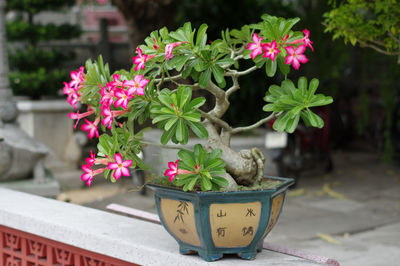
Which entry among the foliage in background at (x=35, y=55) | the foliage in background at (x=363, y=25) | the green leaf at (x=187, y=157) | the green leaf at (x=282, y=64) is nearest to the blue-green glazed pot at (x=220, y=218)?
the green leaf at (x=187, y=157)

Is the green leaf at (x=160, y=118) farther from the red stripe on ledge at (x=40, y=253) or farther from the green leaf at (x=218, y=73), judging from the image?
the red stripe on ledge at (x=40, y=253)

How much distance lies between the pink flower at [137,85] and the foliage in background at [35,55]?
5617 millimetres

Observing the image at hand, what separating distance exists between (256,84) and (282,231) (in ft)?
12.3

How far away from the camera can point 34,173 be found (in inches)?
174

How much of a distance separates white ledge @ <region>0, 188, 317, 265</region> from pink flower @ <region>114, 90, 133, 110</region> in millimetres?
565

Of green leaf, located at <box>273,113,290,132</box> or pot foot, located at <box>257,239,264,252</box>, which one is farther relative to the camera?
pot foot, located at <box>257,239,264,252</box>

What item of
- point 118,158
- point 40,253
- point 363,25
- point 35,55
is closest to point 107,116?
point 118,158

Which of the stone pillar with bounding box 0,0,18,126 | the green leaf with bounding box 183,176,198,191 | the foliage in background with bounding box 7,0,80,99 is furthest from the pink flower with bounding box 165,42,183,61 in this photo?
the foliage in background with bounding box 7,0,80,99

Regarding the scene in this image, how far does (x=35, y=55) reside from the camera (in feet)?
24.6

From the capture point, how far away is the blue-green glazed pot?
2.03 meters

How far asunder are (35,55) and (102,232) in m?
5.57

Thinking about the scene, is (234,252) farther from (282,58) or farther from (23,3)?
(23,3)

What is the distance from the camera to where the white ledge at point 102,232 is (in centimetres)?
216

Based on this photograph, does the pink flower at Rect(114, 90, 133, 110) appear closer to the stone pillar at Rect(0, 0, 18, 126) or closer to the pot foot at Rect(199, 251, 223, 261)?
the pot foot at Rect(199, 251, 223, 261)
